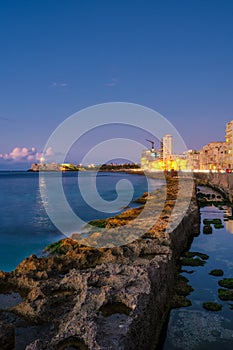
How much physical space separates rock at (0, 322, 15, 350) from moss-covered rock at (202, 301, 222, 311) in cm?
673

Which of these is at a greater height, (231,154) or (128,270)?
(231,154)

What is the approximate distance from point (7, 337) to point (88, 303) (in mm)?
1871

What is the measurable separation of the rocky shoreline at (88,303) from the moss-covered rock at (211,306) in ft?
3.96

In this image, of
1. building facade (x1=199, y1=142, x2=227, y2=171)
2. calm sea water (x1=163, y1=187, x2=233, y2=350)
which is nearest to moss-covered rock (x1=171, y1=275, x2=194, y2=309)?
calm sea water (x1=163, y1=187, x2=233, y2=350)

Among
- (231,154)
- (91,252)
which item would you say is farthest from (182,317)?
(231,154)

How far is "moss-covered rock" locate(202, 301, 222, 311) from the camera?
34.1ft

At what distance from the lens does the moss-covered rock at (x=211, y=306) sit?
1039cm

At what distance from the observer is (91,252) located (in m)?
12.2

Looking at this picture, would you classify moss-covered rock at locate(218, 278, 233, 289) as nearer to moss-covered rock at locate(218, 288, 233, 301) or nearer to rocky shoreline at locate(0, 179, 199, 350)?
moss-covered rock at locate(218, 288, 233, 301)

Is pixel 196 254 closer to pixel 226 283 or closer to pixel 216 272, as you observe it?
pixel 216 272

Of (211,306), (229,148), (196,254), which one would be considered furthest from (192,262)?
(229,148)

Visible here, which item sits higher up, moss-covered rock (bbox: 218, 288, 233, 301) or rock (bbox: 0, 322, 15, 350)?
rock (bbox: 0, 322, 15, 350)

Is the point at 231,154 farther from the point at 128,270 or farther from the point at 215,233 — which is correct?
the point at 128,270

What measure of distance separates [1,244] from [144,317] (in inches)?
656
